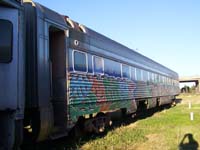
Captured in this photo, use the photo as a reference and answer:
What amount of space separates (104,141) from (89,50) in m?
2.70

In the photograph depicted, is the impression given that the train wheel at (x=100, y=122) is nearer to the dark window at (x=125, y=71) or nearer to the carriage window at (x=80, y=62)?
the carriage window at (x=80, y=62)

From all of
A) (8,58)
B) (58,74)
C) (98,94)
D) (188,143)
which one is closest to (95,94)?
(98,94)

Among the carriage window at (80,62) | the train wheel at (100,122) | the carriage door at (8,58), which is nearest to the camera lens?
the carriage door at (8,58)

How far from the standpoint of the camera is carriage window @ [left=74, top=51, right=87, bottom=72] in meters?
9.27

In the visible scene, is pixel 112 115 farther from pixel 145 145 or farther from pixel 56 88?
pixel 56 88

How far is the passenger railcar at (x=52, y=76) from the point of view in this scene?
6.59m

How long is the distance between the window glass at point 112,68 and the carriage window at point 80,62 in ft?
5.79

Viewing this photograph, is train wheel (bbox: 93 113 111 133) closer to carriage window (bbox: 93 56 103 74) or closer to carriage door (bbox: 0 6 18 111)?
carriage window (bbox: 93 56 103 74)

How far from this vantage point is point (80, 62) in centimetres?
959

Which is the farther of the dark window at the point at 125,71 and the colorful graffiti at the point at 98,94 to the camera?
the dark window at the point at 125,71

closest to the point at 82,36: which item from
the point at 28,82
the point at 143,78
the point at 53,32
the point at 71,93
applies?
the point at 53,32

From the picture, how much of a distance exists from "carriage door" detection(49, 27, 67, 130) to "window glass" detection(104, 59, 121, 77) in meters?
3.02

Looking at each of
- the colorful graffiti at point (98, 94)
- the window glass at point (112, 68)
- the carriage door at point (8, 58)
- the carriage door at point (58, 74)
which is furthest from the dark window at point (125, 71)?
the carriage door at point (8, 58)

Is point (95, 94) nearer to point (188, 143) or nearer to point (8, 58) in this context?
point (188, 143)
